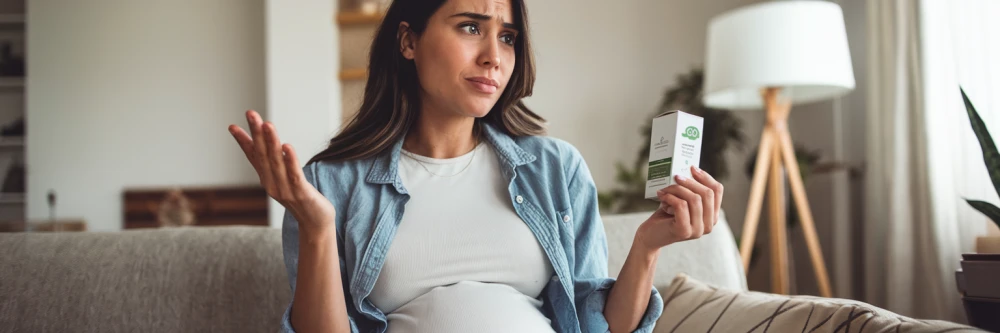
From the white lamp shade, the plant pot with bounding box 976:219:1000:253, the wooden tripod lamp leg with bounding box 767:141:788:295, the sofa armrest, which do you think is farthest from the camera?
the wooden tripod lamp leg with bounding box 767:141:788:295

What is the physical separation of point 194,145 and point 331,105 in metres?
1.16

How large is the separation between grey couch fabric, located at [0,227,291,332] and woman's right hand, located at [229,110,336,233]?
1.53 feet

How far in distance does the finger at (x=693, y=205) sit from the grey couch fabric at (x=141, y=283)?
77cm

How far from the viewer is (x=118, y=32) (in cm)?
468

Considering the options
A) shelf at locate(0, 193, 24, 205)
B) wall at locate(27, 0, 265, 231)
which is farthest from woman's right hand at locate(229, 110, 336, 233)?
shelf at locate(0, 193, 24, 205)

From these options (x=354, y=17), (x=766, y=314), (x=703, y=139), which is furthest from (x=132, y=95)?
(x=766, y=314)

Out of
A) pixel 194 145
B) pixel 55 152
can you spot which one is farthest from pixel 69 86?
pixel 194 145

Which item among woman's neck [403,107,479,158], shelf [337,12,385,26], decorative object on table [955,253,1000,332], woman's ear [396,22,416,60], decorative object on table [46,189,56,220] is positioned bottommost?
decorative object on table [46,189,56,220]

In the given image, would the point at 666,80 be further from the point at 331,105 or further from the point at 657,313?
the point at 657,313

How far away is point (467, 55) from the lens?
1165mm

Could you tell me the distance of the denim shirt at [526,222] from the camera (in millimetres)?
1141

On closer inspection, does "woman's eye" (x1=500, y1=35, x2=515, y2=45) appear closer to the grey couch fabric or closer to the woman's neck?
the woman's neck

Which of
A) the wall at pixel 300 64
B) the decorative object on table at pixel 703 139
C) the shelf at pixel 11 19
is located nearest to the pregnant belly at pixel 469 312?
the decorative object on table at pixel 703 139

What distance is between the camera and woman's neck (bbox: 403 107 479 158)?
4.18ft
